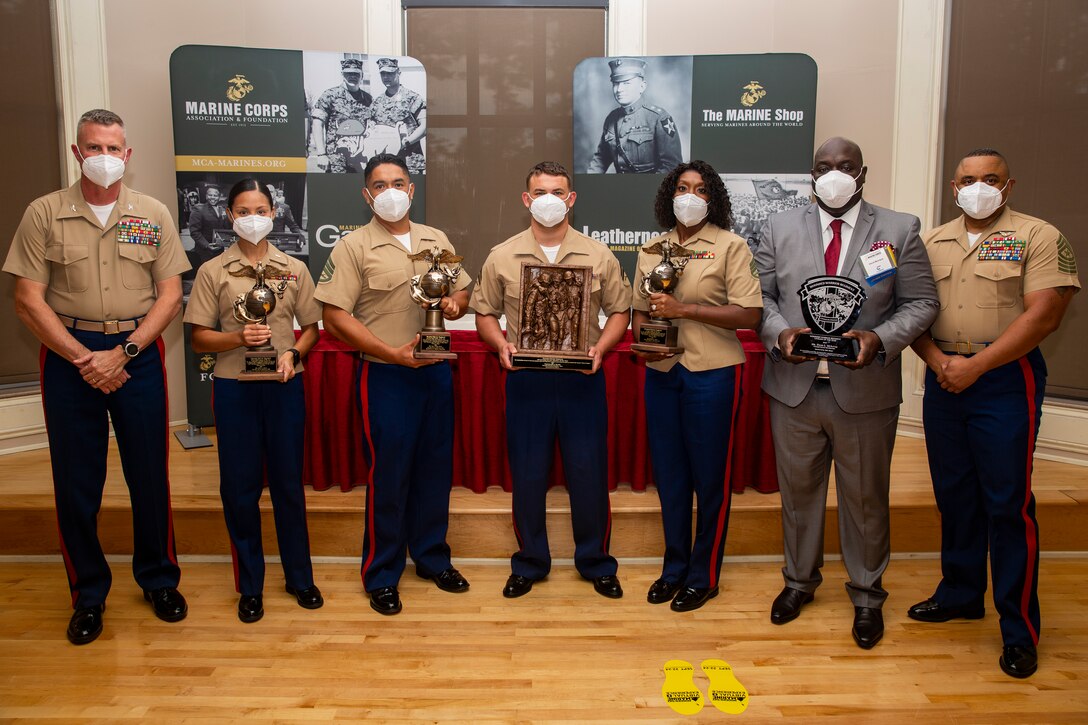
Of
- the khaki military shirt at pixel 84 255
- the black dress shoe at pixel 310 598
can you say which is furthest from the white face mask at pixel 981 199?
the khaki military shirt at pixel 84 255

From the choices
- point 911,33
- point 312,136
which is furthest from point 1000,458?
point 312,136

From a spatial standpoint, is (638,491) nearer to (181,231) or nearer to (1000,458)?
(1000,458)

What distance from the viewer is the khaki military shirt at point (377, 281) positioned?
9.82ft

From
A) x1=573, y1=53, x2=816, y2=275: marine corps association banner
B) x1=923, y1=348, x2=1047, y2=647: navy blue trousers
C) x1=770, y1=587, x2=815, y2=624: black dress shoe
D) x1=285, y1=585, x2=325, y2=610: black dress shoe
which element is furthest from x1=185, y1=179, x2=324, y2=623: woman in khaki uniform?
x1=923, y1=348, x2=1047, y2=647: navy blue trousers

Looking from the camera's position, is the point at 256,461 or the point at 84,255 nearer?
the point at 84,255

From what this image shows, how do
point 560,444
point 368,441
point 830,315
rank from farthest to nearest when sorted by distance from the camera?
point 560,444, point 368,441, point 830,315

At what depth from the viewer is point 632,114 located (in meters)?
4.89

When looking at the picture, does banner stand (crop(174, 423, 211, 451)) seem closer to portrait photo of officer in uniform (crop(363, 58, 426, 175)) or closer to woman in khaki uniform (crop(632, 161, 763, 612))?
portrait photo of officer in uniform (crop(363, 58, 426, 175))

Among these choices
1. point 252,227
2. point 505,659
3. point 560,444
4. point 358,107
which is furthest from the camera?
point 358,107

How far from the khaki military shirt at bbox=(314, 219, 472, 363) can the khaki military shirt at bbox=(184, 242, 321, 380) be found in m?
0.15

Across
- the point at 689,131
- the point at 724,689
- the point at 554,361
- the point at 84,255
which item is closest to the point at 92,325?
the point at 84,255

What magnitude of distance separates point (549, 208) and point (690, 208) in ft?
1.83

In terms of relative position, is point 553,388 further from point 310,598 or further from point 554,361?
point 310,598

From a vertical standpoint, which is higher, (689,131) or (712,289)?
(689,131)
